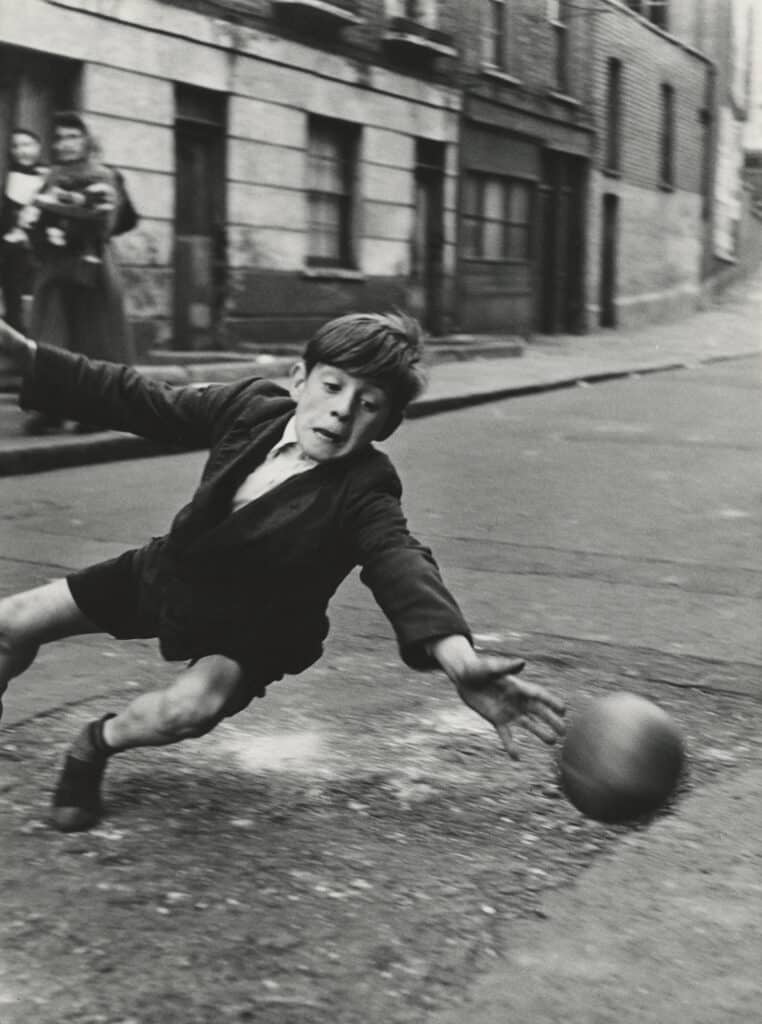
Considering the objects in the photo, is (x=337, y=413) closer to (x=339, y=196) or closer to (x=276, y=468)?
(x=276, y=468)

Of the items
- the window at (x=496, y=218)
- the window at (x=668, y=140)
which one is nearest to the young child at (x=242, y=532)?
the window at (x=496, y=218)

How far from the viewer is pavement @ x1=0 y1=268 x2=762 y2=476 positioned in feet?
31.1

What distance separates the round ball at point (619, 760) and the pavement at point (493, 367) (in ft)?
21.2

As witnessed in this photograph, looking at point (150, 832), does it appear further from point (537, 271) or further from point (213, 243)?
point (537, 271)

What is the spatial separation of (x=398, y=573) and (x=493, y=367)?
565 inches

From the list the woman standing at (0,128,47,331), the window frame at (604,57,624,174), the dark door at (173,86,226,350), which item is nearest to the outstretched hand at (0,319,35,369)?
the woman standing at (0,128,47,331)

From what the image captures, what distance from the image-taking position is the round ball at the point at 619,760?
2848 mm

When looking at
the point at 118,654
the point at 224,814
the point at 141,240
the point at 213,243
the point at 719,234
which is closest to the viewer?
the point at 224,814

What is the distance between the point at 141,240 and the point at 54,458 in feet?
18.4

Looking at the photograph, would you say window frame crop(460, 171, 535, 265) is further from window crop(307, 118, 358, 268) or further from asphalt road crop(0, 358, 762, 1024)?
asphalt road crop(0, 358, 762, 1024)

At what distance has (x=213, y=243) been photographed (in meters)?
15.8

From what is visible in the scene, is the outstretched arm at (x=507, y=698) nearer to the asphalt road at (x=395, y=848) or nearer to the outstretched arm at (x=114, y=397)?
the asphalt road at (x=395, y=848)

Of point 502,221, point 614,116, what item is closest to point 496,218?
A: point 502,221

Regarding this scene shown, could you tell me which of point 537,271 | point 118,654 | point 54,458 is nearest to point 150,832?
point 118,654
